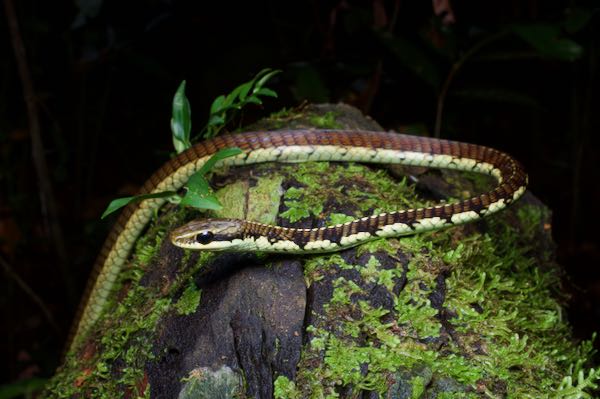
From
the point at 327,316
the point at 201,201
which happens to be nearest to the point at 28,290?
the point at 201,201

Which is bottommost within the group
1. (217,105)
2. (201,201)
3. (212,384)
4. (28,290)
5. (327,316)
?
(28,290)

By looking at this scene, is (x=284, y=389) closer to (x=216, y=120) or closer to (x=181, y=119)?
(x=216, y=120)

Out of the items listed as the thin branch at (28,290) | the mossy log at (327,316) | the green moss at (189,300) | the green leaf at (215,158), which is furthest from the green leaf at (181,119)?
the thin branch at (28,290)

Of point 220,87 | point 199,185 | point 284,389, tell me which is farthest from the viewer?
point 220,87

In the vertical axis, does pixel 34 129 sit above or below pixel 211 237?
below

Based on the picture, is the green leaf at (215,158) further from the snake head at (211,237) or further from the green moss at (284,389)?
the green moss at (284,389)

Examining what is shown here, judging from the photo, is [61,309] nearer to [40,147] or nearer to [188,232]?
[40,147]

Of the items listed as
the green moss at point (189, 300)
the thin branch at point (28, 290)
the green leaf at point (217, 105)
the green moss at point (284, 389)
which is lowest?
the thin branch at point (28, 290)
